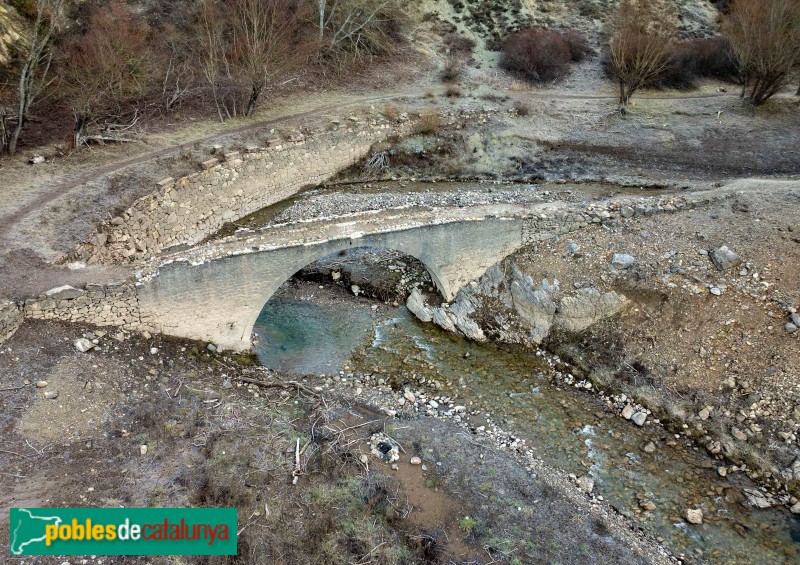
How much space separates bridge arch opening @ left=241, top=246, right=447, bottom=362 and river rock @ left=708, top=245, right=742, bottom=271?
8.72m

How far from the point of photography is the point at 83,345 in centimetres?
1608

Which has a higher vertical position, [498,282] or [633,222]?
[633,222]

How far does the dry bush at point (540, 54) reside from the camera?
3584 cm

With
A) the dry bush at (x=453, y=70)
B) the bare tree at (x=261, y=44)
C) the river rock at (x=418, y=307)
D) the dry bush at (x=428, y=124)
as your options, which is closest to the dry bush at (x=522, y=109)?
the dry bush at (x=428, y=124)

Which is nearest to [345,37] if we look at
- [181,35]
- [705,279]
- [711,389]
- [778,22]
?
[181,35]

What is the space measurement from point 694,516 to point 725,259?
855 centimetres

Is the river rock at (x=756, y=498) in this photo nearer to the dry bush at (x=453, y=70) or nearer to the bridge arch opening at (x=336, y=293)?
the bridge arch opening at (x=336, y=293)

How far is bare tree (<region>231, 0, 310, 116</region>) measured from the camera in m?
28.1

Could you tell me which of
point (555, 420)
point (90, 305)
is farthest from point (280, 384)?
point (555, 420)

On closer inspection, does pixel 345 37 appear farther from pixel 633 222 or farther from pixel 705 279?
pixel 705 279

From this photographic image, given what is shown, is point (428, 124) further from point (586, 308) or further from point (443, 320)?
point (586, 308)

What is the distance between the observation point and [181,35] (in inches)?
1331

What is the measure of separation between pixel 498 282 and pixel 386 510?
9736 millimetres

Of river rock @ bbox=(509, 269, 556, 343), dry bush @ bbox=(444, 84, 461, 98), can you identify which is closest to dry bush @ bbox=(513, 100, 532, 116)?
dry bush @ bbox=(444, 84, 461, 98)
